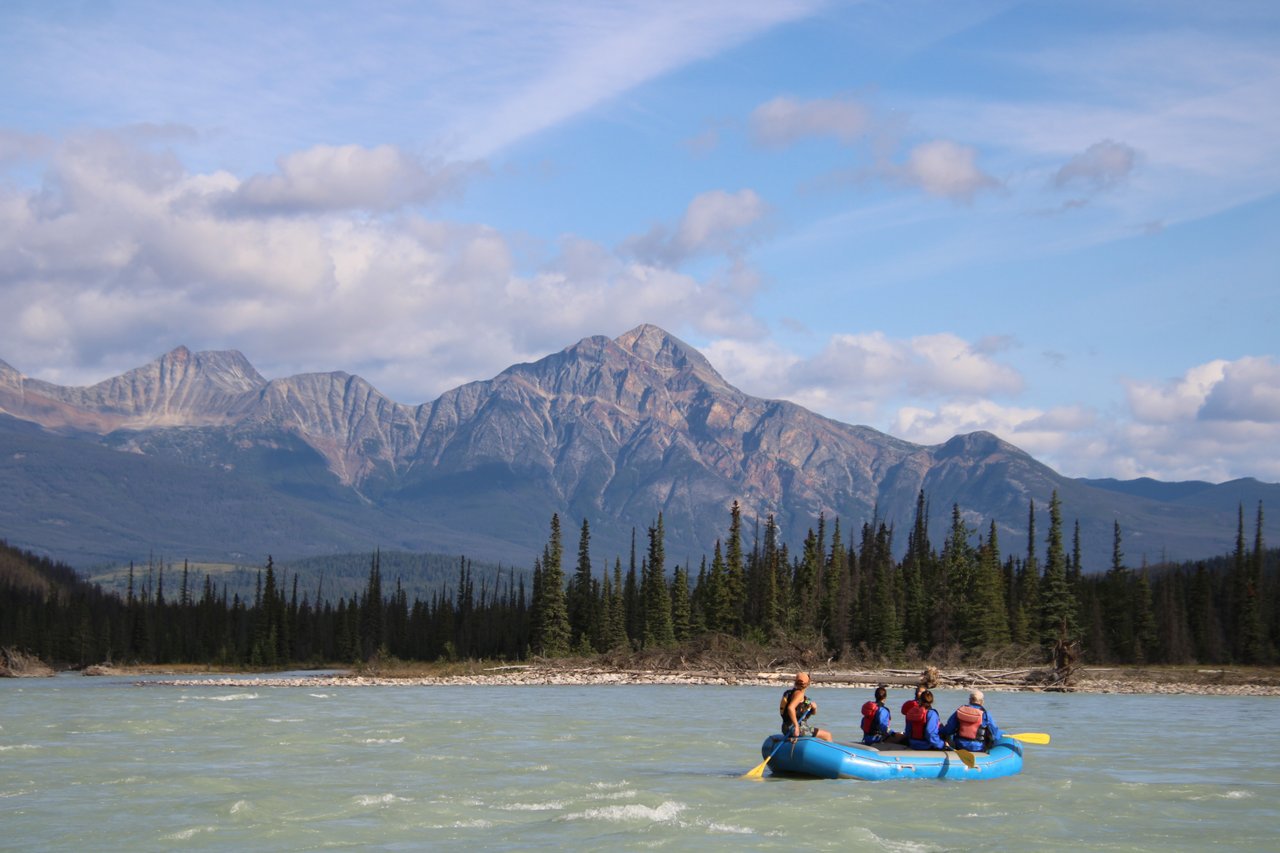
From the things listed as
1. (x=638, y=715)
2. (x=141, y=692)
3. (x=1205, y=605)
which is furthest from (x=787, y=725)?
(x=1205, y=605)

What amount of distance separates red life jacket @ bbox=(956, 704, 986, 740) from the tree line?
2128 inches

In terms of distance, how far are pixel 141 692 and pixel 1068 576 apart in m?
82.6

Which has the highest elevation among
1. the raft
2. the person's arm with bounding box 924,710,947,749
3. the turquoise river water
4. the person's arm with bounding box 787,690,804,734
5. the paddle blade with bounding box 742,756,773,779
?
the person's arm with bounding box 787,690,804,734

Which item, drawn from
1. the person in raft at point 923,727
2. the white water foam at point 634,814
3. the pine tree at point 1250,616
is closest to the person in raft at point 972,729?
the person in raft at point 923,727

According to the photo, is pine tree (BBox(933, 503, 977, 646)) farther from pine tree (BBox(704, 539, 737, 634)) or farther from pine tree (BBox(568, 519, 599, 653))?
Answer: pine tree (BBox(568, 519, 599, 653))

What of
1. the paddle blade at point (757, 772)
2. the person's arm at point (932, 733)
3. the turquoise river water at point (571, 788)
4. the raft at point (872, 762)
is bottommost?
the turquoise river water at point (571, 788)

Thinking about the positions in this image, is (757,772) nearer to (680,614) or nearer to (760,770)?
(760,770)

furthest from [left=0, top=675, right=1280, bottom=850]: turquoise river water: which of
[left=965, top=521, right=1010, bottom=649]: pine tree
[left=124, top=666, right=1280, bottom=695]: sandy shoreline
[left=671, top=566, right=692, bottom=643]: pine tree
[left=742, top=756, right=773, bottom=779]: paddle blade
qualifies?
[left=671, top=566, right=692, bottom=643]: pine tree

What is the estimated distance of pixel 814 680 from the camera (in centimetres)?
8931

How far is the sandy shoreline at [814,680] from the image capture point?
84375 mm

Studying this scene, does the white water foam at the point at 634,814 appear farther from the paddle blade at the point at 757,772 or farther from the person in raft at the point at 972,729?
the person in raft at the point at 972,729

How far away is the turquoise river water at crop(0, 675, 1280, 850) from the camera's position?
27.7 metres

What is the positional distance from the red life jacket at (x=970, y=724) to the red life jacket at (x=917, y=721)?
0.94 meters

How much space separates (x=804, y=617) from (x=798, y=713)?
8287 cm
